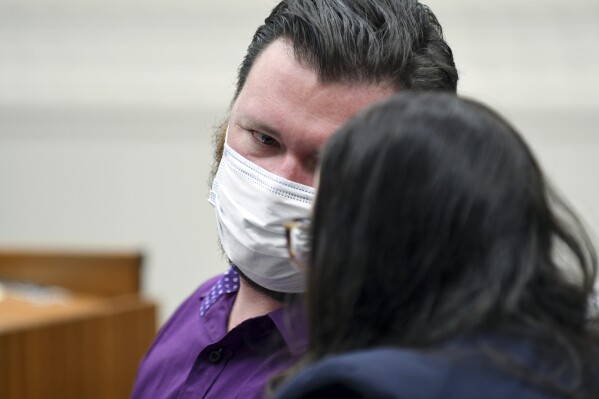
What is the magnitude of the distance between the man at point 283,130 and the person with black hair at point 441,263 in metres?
0.29

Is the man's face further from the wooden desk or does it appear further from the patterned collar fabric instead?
the wooden desk

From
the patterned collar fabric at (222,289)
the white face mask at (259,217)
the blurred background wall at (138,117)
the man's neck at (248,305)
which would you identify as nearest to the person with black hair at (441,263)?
the white face mask at (259,217)

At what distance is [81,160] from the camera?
14.3 feet

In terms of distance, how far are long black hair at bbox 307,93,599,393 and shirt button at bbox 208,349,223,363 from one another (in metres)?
0.46

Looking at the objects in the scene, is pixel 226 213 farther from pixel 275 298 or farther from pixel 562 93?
pixel 562 93

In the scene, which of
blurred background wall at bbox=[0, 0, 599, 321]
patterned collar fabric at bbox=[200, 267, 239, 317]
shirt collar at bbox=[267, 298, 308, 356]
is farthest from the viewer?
blurred background wall at bbox=[0, 0, 599, 321]

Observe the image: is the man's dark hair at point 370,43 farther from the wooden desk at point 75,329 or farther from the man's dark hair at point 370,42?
the wooden desk at point 75,329

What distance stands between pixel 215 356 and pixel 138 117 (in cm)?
325

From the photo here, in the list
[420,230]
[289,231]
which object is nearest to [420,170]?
[420,230]

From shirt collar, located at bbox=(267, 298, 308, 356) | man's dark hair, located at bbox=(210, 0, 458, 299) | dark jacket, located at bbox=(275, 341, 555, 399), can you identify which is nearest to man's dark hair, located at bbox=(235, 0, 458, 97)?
man's dark hair, located at bbox=(210, 0, 458, 299)

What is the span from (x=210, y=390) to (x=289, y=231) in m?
0.37

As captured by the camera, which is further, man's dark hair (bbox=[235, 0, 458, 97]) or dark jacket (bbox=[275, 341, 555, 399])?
man's dark hair (bbox=[235, 0, 458, 97])

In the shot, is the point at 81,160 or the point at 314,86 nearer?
the point at 314,86

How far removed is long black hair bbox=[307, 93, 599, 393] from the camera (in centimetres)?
69
